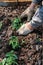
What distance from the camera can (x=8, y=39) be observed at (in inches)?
146

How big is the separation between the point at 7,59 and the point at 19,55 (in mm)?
228

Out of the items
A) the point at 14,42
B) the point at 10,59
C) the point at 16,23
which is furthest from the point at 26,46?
the point at 16,23

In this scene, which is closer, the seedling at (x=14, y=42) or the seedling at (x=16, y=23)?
the seedling at (x=14, y=42)

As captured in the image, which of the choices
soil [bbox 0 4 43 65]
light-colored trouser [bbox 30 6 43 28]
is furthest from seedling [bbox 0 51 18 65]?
light-colored trouser [bbox 30 6 43 28]

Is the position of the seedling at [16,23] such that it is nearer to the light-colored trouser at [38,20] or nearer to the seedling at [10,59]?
the light-colored trouser at [38,20]

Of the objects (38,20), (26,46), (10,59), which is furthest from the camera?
(38,20)

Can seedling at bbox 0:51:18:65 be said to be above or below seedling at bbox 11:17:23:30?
below

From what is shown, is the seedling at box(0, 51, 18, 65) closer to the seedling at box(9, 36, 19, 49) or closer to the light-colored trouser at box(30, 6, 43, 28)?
the seedling at box(9, 36, 19, 49)

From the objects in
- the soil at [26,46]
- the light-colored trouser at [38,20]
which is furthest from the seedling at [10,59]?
the light-colored trouser at [38,20]

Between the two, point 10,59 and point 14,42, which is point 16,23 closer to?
point 14,42

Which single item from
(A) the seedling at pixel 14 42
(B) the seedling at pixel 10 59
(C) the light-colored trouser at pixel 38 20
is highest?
(C) the light-colored trouser at pixel 38 20

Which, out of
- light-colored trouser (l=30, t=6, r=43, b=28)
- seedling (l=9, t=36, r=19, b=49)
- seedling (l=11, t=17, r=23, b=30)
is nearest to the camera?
seedling (l=9, t=36, r=19, b=49)

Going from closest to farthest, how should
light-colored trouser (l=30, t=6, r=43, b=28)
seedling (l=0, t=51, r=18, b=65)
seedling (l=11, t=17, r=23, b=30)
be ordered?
1. seedling (l=0, t=51, r=18, b=65)
2. light-colored trouser (l=30, t=6, r=43, b=28)
3. seedling (l=11, t=17, r=23, b=30)

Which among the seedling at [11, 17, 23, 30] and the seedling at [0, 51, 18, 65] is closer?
the seedling at [0, 51, 18, 65]
